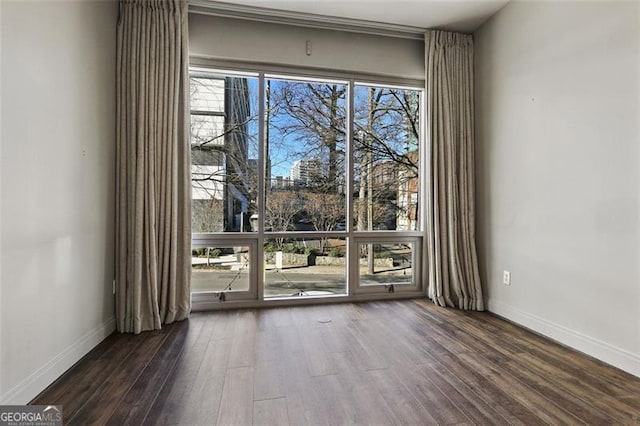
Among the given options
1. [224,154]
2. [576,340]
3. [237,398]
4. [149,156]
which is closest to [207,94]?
[224,154]

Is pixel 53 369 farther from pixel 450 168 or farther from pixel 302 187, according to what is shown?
pixel 450 168

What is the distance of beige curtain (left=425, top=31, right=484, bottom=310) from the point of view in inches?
130

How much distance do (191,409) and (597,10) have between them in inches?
140

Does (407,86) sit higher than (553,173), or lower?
higher

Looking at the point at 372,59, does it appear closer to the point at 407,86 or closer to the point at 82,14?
the point at 407,86

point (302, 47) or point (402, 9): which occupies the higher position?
point (402, 9)

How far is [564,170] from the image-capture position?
7.98 feet

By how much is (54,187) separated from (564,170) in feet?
11.4

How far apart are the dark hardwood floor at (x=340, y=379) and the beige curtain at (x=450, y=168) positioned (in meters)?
0.61

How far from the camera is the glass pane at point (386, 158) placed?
3.55 meters

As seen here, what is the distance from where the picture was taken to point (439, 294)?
3.31 meters

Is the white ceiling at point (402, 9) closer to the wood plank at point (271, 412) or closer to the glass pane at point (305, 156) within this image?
the glass pane at point (305, 156)

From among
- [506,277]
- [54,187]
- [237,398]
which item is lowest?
[237,398]

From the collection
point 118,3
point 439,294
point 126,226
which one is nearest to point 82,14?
point 118,3
